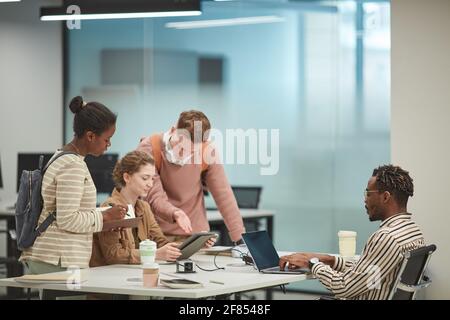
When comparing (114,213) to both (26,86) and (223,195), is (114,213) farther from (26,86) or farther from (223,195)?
(26,86)

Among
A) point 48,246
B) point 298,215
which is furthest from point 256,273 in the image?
point 298,215

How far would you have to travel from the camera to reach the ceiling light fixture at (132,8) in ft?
21.2

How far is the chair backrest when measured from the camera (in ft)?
11.9

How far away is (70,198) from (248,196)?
14.4 ft

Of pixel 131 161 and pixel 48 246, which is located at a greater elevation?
pixel 131 161

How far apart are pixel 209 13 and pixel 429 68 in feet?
11.0

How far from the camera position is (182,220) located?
501 cm

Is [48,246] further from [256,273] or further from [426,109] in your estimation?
[426,109]

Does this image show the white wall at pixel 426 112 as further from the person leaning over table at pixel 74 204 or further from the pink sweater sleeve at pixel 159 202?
the person leaning over table at pixel 74 204

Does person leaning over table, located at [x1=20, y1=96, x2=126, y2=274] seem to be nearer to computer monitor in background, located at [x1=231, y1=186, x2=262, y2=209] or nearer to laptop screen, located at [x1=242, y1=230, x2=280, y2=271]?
laptop screen, located at [x1=242, y1=230, x2=280, y2=271]

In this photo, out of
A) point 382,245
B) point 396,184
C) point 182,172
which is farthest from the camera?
point 182,172

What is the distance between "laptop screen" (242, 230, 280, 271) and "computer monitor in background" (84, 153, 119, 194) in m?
3.55

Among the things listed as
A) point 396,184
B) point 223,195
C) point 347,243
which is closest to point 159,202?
point 223,195
